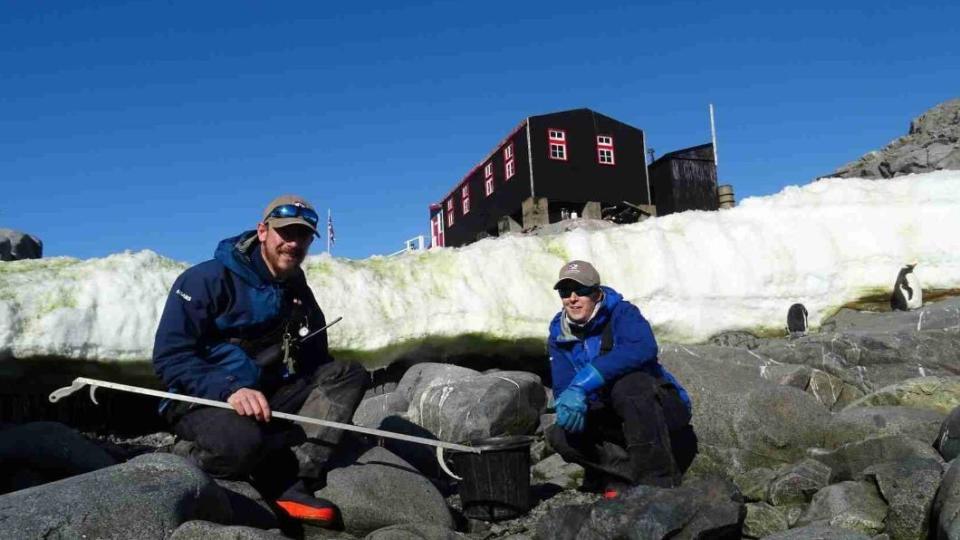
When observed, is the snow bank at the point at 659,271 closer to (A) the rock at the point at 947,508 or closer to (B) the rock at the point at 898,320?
(B) the rock at the point at 898,320

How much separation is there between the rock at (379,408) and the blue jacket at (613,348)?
2.59m

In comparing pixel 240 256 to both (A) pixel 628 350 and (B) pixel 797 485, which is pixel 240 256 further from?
(B) pixel 797 485

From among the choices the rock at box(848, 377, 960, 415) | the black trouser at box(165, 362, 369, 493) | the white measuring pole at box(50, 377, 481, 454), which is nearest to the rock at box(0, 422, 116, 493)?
the white measuring pole at box(50, 377, 481, 454)

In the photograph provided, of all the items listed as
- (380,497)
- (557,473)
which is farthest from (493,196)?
(380,497)

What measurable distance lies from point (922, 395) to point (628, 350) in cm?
317

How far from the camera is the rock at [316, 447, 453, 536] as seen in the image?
14.1ft

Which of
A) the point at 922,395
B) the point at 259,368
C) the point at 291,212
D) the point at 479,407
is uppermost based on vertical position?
the point at 291,212

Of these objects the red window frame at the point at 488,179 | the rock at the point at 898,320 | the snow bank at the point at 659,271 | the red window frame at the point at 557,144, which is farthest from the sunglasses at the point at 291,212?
the red window frame at the point at 488,179

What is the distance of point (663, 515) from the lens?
3.54 m

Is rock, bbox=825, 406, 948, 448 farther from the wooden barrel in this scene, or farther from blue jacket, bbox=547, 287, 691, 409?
the wooden barrel

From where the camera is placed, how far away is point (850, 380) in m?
7.75

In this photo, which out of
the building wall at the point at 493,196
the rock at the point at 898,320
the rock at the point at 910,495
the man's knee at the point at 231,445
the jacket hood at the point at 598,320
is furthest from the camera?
the building wall at the point at 493,196

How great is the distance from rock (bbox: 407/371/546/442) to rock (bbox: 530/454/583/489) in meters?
0.54

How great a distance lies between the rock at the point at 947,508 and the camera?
10.5 ft
